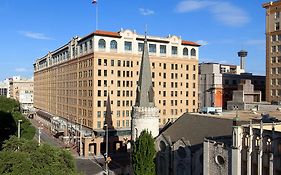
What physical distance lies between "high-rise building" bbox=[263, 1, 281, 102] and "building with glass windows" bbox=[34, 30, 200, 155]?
70.0 feet

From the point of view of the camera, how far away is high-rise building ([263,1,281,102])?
95.3 m

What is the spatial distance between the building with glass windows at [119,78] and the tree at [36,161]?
4567cm

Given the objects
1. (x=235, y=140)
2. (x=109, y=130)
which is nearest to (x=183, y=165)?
(x=235, y=140)

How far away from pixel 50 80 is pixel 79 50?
49.3 metres

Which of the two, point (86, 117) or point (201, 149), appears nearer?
point (201, 149)

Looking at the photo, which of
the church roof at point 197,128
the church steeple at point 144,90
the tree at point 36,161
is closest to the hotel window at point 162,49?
the church steeple at point 144,90

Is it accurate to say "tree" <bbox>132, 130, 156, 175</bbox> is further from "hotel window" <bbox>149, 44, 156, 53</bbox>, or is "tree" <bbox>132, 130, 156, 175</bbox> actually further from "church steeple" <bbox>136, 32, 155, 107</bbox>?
"hotel window" <bbox>149, 44, 156, 53</bbox>

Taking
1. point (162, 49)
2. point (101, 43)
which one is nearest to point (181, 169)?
point (101, 43)

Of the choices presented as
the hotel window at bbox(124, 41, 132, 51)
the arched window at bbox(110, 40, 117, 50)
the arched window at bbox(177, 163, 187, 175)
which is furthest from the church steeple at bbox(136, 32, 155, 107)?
the hotel window at bbox(124, 41, 132, 51)

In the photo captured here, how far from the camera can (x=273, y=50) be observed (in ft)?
319

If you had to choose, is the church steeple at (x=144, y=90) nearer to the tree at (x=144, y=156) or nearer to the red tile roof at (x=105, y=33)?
the tree at (x=144, y=156)

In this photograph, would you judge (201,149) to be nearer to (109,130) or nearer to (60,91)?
(109,130)

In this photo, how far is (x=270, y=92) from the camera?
98.0 meters

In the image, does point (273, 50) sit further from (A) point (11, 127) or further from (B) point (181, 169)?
(A) point (11, 127)
